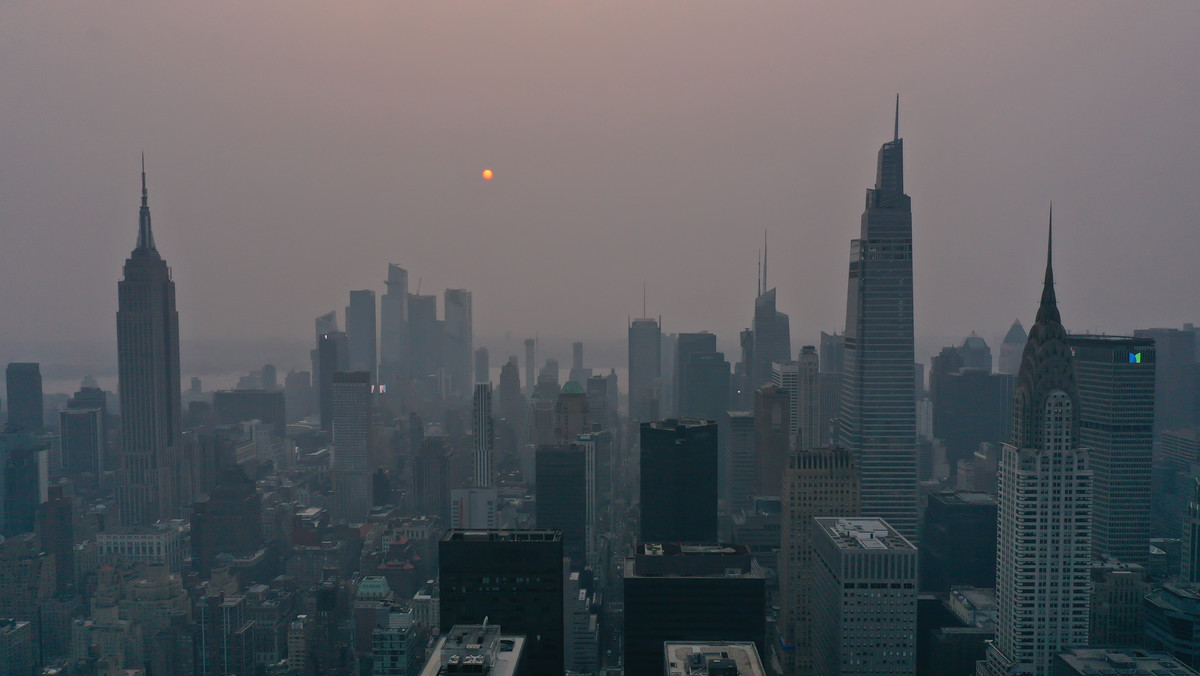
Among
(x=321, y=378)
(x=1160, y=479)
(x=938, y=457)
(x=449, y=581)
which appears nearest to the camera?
(x=449, y=581)

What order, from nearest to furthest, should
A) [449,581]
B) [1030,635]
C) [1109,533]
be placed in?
[449,581]
[1030,635]
[1109,533]

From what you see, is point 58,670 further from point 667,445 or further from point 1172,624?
point 1172,624

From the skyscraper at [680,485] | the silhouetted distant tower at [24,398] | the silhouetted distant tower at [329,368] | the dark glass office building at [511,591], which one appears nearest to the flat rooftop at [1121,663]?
the dark glass office building at [511,591]

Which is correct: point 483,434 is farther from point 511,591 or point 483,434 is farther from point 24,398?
point 511,591

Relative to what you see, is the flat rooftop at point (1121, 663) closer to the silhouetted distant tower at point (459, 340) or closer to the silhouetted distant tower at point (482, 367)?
the silhouetted distant tower at point (459, 340)

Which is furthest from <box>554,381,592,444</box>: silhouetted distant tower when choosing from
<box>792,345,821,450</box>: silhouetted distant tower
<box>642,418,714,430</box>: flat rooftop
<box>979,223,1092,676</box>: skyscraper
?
<box>979,223,1092,676</box>: skyscraper

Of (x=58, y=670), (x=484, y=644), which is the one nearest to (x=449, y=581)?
(x=484, y=644)
